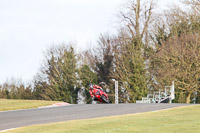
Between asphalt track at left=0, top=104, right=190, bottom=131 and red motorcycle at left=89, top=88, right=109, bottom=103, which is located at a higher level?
red motorcycle at left=89, top=88, right=109, bottom=103

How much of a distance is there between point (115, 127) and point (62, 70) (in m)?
43.5

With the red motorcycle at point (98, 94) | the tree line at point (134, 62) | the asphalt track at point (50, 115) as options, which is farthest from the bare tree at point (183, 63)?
the asphalt track at point (50, 115)

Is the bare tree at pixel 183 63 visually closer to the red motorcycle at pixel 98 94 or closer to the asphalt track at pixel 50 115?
the red motorcycle at pixel 98 94

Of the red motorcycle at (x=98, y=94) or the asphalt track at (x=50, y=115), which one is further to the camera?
the red motorcycle at (x=98, y=94)

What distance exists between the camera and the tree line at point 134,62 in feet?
141

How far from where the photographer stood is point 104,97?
1837 inches

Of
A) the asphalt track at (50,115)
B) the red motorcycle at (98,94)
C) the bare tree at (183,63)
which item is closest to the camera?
the asphalt track at (50,115)

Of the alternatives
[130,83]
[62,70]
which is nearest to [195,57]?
[130,83]

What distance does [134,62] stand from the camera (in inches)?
1934

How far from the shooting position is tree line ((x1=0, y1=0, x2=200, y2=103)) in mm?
43000

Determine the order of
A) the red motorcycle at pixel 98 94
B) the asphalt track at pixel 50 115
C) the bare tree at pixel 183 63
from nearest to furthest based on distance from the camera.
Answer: the asphalt track at pixel 50 115 < the bare tree at pixel 183 63 < the red motorcycle at pixel 98 94

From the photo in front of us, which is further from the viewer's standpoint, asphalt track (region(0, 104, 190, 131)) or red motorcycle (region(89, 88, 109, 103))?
red motorcycle (region(89, 88, 109, 103))

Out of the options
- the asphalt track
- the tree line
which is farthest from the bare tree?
the asphalt track

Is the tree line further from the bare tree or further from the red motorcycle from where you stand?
the red motorcycle
